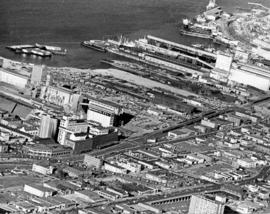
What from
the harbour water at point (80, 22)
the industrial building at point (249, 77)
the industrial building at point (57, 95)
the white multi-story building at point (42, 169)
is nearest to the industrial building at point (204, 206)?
the white multi-story building at point (42, 169)

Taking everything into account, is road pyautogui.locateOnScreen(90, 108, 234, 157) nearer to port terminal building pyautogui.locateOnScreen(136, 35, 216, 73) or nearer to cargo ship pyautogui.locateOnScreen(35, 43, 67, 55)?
cargo ship pyautogui.locateOnScreen(35, 43, 67, 55)

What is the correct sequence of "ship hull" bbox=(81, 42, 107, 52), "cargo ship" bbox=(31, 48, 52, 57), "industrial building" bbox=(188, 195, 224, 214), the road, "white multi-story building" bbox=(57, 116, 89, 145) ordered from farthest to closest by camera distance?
"ship hull" bbox=(81, 42, 107, 52) < "cargo ship" bbox=(31, 48, 52, 57) < "white multi-story building" bbox=(57, 116, 89, 145) < the road < "industrial building" bbox=(188, 195, 224, 214)

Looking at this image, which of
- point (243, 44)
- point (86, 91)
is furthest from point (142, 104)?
point (243, 44)

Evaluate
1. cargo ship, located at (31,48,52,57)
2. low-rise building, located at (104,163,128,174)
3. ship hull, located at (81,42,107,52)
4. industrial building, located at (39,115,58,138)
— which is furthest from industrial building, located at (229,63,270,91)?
low-rise building, located at (104,163,128,174)

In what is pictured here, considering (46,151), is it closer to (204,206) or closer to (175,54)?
(204,206)

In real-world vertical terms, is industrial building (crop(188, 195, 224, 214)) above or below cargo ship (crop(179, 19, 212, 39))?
below

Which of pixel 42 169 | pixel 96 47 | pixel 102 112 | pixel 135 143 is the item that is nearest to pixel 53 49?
pixel 96 47
